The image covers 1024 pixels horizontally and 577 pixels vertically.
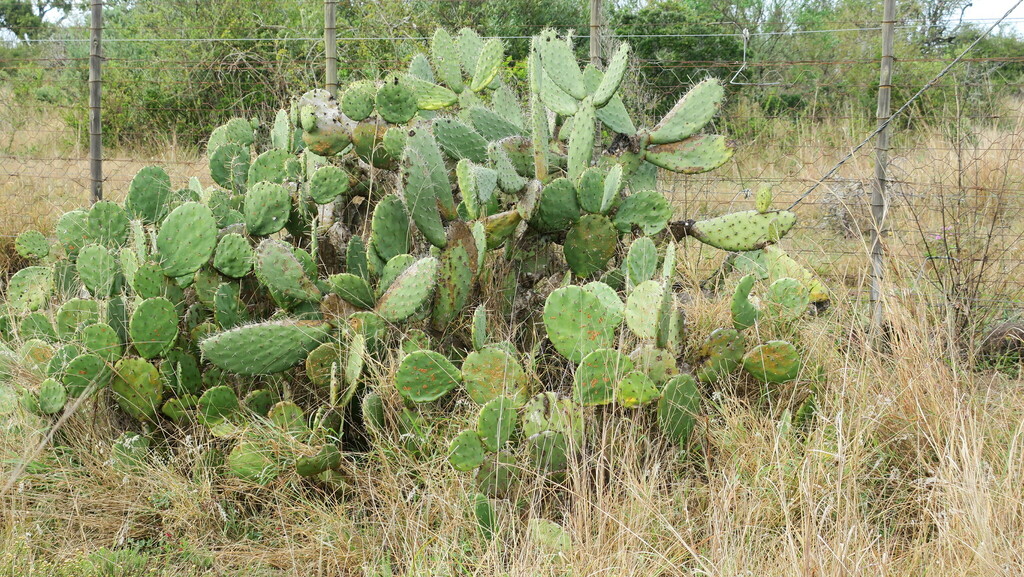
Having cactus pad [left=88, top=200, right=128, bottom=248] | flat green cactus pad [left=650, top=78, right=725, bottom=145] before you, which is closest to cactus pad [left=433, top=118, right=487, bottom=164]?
flat green cactus pad [left=650, top=78, right=725, bottom=145]

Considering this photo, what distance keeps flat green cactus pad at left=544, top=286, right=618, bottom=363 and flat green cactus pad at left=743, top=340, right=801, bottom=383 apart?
420 millimetres

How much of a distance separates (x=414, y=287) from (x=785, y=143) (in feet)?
16.2

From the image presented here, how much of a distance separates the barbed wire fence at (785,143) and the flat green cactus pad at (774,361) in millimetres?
534

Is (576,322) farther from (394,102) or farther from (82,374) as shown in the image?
(82,374)

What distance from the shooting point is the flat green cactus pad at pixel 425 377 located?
7.28 feet

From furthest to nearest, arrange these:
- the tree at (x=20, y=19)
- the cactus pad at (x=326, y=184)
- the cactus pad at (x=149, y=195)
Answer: the tree at (x=20, y=19), the cactus pad at (x=149, y=195), the cactus pad at (x=326, y=184)

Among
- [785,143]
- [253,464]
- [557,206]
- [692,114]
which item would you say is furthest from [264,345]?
[785,143]

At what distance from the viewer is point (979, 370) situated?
10.5ft

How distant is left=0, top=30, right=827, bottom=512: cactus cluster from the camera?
2.23 metres

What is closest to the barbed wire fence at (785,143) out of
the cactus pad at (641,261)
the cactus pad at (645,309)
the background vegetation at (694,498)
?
the background vegetation at (694,498)

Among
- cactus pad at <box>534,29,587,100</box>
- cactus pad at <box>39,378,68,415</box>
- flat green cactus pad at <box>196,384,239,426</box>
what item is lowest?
flat green cactus pad at <box>196,384,239,426</box>

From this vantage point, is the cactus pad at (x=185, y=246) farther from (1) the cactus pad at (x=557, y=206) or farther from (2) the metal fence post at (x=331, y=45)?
(2) the metal fence post at (x=331, y=45)

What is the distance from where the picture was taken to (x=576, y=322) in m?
2.31

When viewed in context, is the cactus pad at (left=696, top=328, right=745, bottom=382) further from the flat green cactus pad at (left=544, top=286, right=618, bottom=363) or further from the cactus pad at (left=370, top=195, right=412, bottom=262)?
the cactus pad at (left=370, top=195, right=412, bottom=262)
